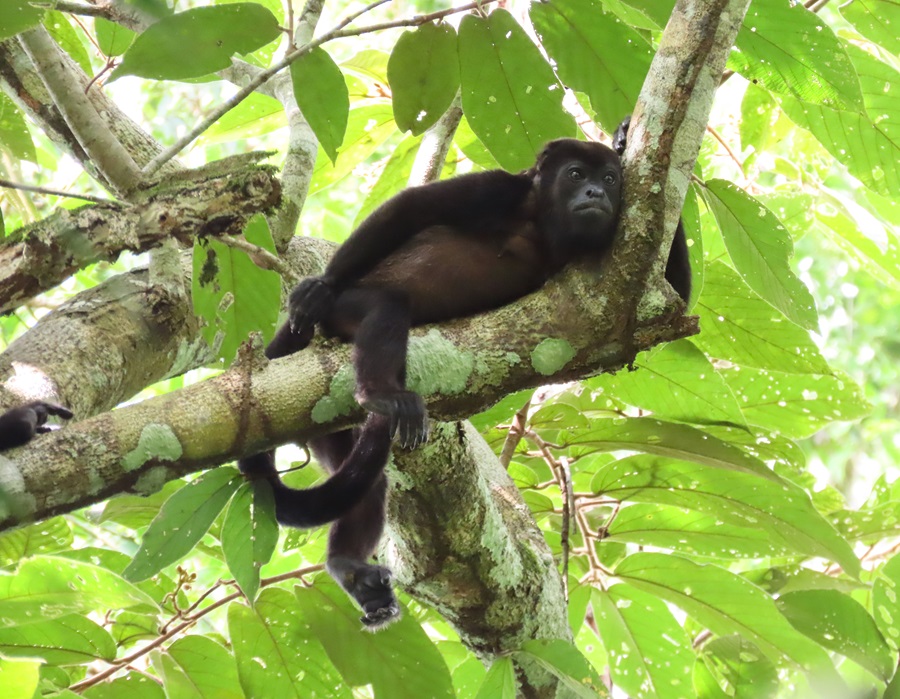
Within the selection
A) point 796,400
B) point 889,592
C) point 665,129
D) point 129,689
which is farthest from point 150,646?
point 796,400

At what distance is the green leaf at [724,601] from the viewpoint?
8.49 feet

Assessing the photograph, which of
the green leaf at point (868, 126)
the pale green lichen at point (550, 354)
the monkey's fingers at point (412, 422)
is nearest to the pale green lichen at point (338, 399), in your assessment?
the monkey's fingers at point (412, 422)

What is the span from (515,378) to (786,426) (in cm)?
157

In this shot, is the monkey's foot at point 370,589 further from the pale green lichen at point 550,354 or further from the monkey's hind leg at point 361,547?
the pale green lichen at point 550,354

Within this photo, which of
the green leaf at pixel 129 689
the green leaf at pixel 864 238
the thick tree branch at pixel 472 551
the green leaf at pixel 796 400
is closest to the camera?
the thick tree branch at pixel 472 551

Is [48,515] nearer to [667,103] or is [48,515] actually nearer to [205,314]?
[205,314]

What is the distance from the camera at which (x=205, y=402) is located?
1.65 meters

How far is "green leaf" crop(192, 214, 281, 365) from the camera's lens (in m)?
1.78

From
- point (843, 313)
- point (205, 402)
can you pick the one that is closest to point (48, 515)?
point (205, 402)

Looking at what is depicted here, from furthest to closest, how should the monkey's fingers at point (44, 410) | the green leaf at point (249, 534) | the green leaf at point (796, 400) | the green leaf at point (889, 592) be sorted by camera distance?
the green leaf at point (796, 400), the green leaf at point (889, 592), the green leaf at point (249, 534), the monkey's fingers at point (44, 410)

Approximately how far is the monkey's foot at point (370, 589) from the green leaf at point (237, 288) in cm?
97

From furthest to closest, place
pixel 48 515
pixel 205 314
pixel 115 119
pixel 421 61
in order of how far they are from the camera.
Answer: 1. pixel 115 119
2. pixel 421 61
3. pixel 205 314
4. pixel 48 515

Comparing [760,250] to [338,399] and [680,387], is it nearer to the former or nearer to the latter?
[680,387]

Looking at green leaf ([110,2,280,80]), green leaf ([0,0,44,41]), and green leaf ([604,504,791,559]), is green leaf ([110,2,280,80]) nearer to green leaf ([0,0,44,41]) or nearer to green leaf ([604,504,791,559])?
green leaf ([0,0,44,41])
